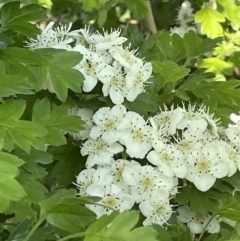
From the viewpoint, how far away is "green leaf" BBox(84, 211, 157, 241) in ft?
1.90

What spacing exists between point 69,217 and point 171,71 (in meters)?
0.33

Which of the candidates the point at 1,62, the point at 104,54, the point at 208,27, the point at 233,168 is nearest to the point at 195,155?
the point at 233,168

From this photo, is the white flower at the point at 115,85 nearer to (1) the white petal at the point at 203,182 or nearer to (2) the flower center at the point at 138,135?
(2) the flower center at the point at 138,135

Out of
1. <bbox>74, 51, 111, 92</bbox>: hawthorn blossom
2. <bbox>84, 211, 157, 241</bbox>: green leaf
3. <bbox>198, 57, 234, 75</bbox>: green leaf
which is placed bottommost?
<bbox>198, 57, 234, 75</bbox>: green leaf

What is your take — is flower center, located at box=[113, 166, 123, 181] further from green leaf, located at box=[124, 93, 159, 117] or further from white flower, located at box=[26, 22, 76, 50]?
white flower, located at box=[26, 22, 76, 50]

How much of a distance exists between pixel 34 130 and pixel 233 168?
31 cm

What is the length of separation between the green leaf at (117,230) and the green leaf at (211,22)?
71 centimetres

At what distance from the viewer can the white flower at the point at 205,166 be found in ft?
2.30

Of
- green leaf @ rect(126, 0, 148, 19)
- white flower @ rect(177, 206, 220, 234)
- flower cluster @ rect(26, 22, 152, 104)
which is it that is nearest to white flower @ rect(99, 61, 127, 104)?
flower cluster @ rect(26, 22, 152, 104)

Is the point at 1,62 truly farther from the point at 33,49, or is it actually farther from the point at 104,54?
the point at 104,54

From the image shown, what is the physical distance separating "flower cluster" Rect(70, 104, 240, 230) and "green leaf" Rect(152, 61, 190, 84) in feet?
0.27

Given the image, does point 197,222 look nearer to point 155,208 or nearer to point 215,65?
point 155,208

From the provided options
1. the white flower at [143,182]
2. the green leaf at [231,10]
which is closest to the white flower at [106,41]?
the white flower at [143,182]

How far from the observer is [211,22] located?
1168 millimetres
